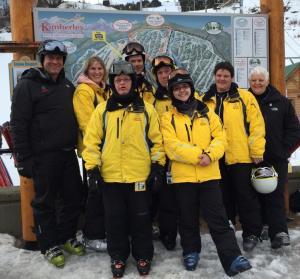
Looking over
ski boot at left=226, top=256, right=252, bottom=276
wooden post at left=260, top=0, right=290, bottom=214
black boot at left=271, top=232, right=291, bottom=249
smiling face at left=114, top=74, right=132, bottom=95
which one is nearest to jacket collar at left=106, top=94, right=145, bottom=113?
smiling face at left=114, top=74, right=132, bottom=95

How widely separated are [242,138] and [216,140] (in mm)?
469

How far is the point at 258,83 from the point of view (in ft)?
14.5

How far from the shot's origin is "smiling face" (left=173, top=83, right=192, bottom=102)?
12.9ft

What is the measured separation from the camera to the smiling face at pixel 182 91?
12.9 feet

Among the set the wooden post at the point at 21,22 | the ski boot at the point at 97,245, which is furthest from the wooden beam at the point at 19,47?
the ski boot at the point at 97,245

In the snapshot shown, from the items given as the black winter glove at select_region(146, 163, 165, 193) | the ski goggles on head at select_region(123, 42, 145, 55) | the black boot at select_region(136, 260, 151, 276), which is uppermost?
the ski goggles on head at select_region(123, 42, 145, 55)

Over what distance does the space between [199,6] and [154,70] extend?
38712 millimetres

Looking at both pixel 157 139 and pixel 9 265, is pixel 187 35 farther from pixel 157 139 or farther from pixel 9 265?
pixel 9 265

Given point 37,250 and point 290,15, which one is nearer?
point 37,250

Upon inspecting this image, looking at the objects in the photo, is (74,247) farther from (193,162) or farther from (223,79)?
(223,79)

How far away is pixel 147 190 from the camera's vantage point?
3908mm

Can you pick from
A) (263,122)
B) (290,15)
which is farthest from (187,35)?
(290,15)

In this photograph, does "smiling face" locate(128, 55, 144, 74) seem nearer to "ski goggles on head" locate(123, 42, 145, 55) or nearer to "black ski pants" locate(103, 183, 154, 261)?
"ski goggles on head" locate(123, 42, 145, 55)

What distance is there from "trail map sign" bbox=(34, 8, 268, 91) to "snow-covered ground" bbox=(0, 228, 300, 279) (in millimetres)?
2057
